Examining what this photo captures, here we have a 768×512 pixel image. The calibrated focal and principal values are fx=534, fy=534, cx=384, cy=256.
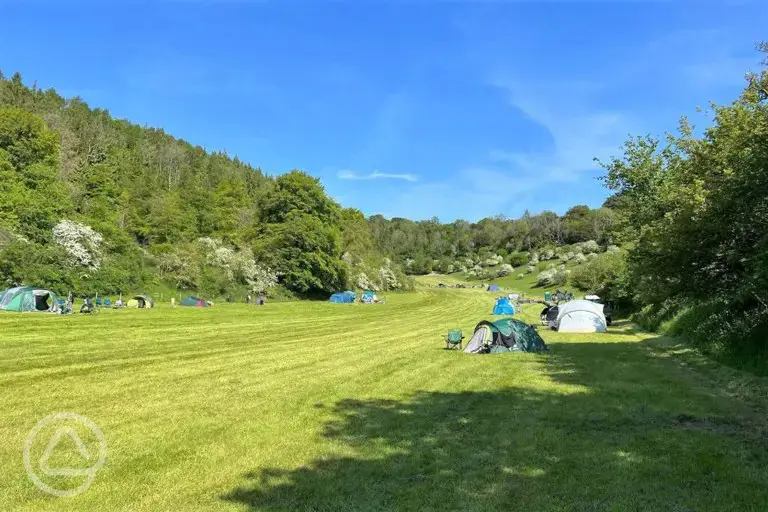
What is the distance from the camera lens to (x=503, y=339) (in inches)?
806

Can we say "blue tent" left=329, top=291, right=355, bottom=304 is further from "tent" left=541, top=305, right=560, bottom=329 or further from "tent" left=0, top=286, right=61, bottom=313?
"tent" left=0, top=286, right=61, bottom=313

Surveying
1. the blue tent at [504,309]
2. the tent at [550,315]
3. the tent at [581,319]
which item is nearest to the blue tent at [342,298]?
the blue tent at [504,309]

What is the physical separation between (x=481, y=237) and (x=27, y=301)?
148 metres

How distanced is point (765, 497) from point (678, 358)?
1399 centimetres

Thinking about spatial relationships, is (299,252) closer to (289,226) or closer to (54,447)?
(289,226)

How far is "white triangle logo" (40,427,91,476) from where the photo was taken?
22.8ft

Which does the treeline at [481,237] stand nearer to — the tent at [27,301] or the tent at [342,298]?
the tent at [342,298]

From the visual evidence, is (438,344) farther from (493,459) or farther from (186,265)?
(186,265)

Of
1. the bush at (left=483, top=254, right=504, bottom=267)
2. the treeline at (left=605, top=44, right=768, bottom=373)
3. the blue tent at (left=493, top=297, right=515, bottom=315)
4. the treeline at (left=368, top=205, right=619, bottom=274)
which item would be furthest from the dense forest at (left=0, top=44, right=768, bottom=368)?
the blue tent at (left=493, top=297, right=515, bottom=315)

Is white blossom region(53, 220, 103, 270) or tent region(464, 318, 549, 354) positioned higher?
white blossom region(53, 220, 103, 270)

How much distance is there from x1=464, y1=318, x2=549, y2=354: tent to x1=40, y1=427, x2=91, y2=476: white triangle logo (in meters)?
14.1

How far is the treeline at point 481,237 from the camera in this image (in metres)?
137

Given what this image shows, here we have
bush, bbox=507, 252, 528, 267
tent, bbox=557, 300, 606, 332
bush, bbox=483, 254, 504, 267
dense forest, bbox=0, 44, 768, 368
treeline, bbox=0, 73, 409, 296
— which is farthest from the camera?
bush, bbox=483, 254, 504, 267

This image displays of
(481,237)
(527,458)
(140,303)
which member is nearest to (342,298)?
(140,303)
